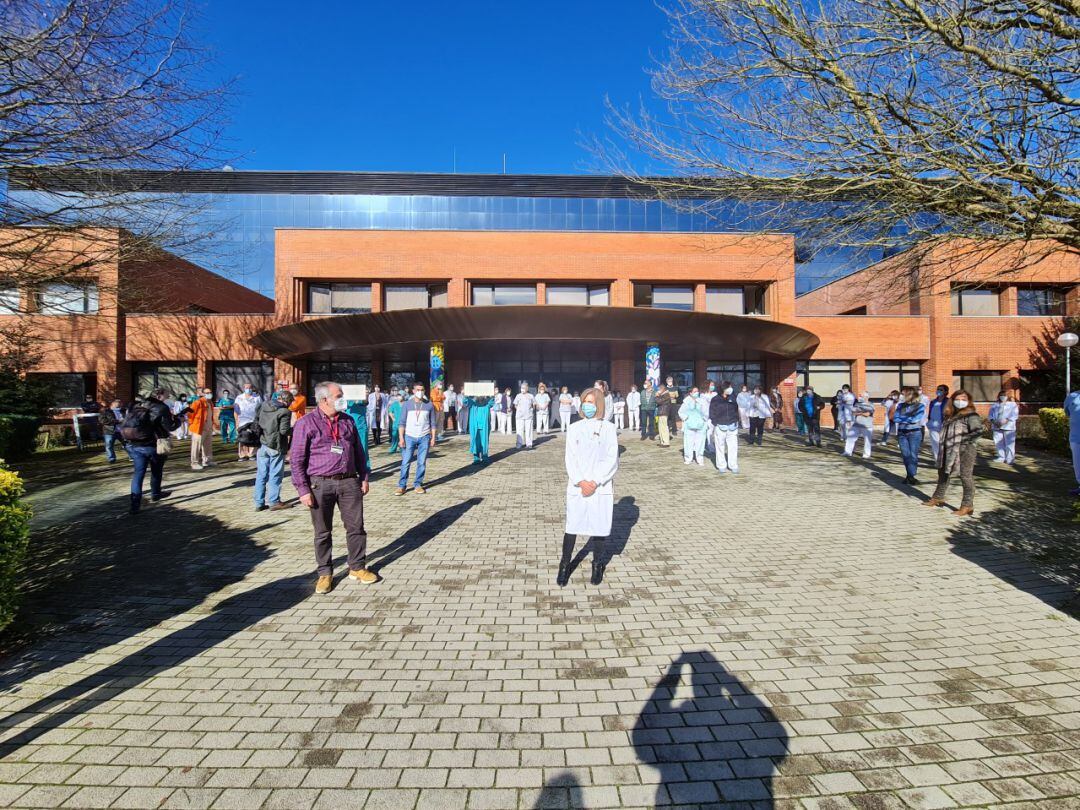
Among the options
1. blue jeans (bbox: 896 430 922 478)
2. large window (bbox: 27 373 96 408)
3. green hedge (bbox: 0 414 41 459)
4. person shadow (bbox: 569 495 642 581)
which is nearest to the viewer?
person shadow (bbox: 569 495 642 581)

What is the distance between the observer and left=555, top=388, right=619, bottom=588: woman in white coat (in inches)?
181

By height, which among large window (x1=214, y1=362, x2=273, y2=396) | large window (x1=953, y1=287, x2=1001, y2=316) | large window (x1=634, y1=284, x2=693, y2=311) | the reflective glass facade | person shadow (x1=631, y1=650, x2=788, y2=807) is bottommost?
person shadow (x1=631, y1=650, x2=788, y2=807)

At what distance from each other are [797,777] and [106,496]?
34.9 feet

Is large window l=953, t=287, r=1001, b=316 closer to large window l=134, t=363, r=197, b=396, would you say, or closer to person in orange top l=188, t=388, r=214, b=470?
person in orange top l=188, t=388, r=214, b=470

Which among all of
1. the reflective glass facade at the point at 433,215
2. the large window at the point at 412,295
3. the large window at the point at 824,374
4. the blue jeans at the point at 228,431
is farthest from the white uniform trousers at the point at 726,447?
the reflective glass facade at the point at 433,215

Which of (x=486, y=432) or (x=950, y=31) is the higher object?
(x=950, y=31)

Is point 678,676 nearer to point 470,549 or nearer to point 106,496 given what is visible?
point 470,549

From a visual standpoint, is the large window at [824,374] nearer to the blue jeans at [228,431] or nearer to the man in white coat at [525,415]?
the man in white coat at [525,415]

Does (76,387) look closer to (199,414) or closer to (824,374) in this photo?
(199,414)

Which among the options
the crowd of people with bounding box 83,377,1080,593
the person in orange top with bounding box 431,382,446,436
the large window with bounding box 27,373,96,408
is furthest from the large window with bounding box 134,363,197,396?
the person in orange top with bounding box 431,382,446,436

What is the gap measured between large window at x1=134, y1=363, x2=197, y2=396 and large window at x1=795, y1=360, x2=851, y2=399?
1161 inches

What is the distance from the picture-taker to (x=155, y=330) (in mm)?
22469

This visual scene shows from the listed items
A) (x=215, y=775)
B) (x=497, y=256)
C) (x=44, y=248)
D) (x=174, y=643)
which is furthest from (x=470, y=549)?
(x=497, y=256)

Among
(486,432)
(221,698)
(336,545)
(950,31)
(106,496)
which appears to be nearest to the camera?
(221,698)
